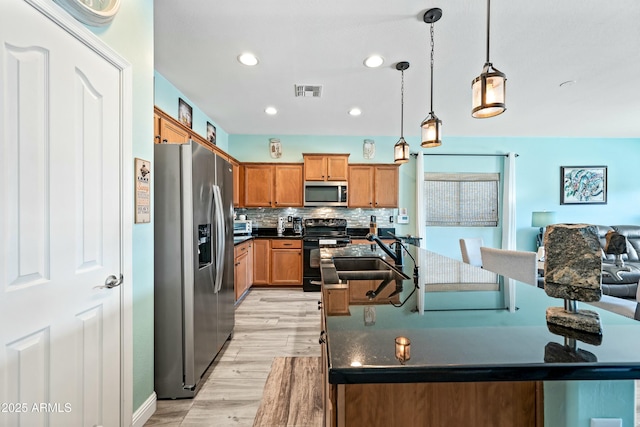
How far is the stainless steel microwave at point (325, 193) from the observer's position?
4781 millimetres

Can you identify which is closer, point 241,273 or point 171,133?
point 171,133

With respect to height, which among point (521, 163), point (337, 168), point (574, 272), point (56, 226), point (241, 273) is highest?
point (521, 163)

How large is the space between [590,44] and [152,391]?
4.41 m

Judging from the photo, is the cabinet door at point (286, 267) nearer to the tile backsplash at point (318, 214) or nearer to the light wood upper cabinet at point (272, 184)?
the tile backsplash at point (318, 214)

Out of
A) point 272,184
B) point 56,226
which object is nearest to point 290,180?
point 272,184

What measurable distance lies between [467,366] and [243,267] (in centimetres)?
378

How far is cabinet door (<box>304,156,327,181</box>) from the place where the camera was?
478 cm

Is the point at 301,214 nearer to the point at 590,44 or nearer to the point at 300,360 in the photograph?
the point at 300,360

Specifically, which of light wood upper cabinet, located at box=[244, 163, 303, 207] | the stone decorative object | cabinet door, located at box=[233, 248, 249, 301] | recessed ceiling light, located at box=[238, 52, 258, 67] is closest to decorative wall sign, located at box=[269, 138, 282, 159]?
light wood upper cabinet, located at box=[244, 163, 303, 207]

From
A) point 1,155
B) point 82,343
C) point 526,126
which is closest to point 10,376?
point 82,343

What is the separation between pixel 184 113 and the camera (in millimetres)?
3361

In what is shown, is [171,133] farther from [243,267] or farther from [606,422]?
[606,422]

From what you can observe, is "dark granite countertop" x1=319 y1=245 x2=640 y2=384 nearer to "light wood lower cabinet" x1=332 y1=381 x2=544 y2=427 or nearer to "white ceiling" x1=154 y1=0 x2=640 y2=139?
"light wood lower cabinet" x1=332 y1=381 x2=544 y2=427

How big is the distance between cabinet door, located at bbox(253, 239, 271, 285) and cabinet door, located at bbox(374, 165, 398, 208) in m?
2.15
